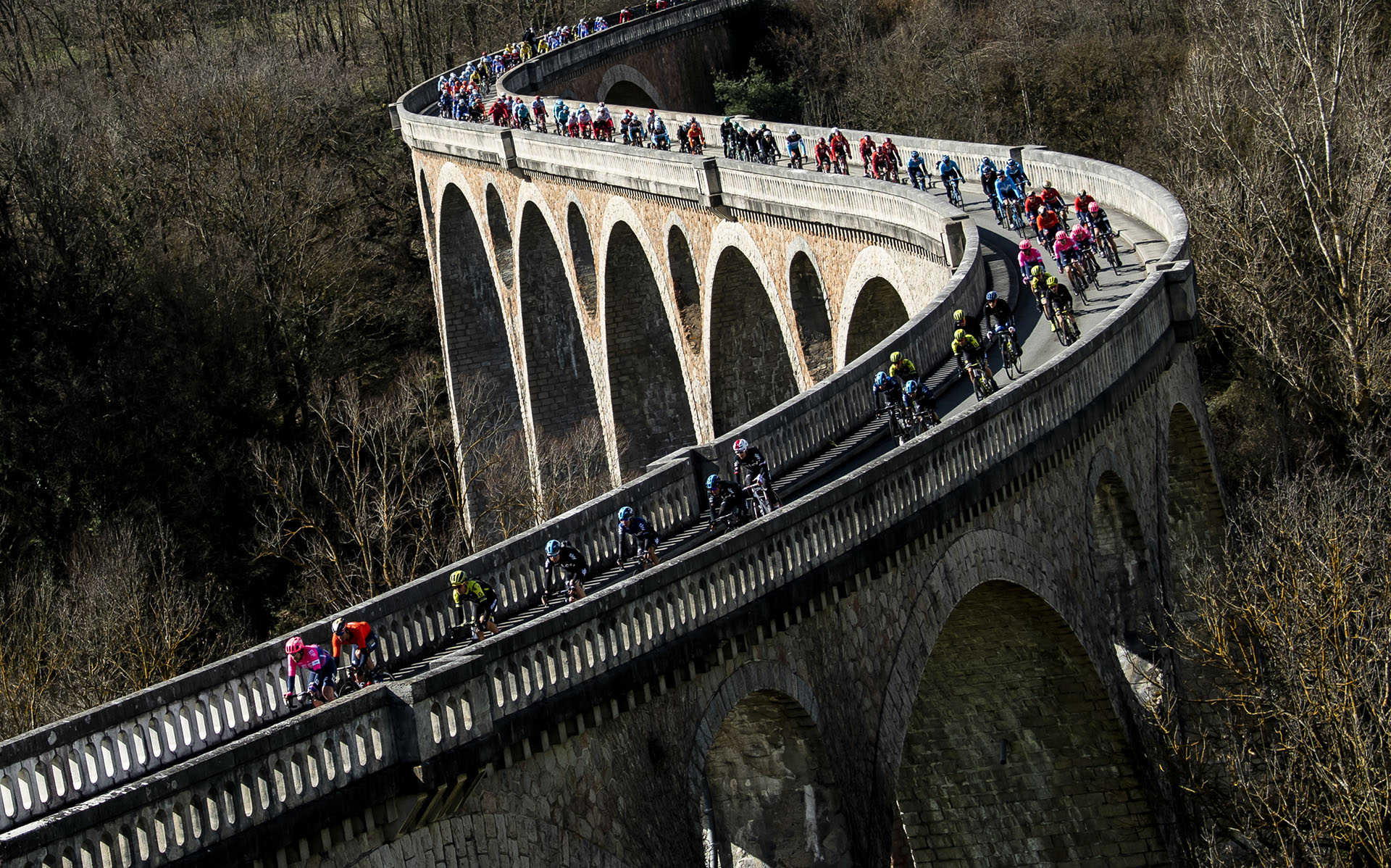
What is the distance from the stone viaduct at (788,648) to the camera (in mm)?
13883

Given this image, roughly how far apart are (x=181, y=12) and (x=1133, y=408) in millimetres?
71022

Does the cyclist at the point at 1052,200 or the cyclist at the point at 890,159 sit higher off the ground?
the cyclist at the point at 1052,200

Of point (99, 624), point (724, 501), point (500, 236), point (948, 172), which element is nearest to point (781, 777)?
point (724, 501)

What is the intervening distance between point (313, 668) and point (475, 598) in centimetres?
193

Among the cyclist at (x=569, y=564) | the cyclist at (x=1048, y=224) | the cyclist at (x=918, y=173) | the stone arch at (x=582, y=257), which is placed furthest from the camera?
the stone arch at (x=582, y=257)

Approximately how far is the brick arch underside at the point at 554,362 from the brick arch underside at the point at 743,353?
41.6 ft

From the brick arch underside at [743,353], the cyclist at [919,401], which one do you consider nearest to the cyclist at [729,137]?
the brick arch underside at [743,353]

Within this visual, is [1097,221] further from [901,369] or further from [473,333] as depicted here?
[473,333]

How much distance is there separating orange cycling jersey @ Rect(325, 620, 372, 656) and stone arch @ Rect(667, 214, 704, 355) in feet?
81.8

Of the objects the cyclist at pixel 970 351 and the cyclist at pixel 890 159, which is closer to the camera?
the cyclist at pixel 970 351

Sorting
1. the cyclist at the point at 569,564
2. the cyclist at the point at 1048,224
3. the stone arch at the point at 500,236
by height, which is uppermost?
the cyclist at the point at 569,564

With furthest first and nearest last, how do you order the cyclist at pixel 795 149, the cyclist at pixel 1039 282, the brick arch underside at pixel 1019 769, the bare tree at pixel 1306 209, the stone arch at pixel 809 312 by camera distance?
the cyclist at pixel 795 149 → the bare tree at pixel 1306 209 → the stone arch at pixel 809 312 → the cyclist at pixel 1039 282 → the brick arch underside at pixel 1019 769

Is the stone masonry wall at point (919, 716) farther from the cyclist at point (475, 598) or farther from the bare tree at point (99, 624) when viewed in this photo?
the bare tree at point (99, 624)

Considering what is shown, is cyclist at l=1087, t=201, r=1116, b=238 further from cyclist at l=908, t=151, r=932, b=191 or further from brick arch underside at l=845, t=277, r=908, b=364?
cyclist at l=908, t=151, r=932, b=191
